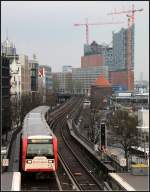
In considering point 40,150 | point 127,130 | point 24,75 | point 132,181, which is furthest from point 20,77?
point 132,181

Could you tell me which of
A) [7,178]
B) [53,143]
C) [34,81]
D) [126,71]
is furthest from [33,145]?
[126,71]

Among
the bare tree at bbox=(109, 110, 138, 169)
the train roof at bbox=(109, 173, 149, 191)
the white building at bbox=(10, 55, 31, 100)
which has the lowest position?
the bare tree at bbox=(109, 110, 138, 169)

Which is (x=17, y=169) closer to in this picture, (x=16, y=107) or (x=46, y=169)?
(x=46, y=169)

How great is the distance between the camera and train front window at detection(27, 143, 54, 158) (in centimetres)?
2117

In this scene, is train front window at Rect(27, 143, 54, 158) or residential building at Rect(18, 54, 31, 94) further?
residential building at Rect(18, 54, 31, 94)

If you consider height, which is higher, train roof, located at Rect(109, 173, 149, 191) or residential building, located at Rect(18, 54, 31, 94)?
residential building, located at Rect(18, 54, 31, 94)

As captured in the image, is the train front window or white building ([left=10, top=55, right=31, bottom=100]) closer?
the train front window

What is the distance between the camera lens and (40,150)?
21.3m

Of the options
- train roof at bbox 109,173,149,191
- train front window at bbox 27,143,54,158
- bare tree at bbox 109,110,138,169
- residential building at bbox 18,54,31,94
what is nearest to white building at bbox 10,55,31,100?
residential building at bbox 18,54,31,94

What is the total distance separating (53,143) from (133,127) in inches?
957

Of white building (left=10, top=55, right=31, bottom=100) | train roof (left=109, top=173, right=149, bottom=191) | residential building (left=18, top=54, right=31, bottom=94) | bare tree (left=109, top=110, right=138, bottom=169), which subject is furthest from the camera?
residential building (left=18, top=54, right=31, bottom=94)

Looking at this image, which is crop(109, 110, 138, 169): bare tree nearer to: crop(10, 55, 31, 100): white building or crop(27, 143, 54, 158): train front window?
crop(27, 143, 54, 158): train front window

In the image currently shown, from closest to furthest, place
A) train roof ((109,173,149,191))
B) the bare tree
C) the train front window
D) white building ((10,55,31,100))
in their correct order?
train roof ((109,173,149,191)), the train front window, the bare tree, white building ((10,55,31,100))

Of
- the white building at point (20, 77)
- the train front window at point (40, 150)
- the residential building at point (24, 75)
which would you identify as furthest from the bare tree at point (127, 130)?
the residential building at point (24, 75)
